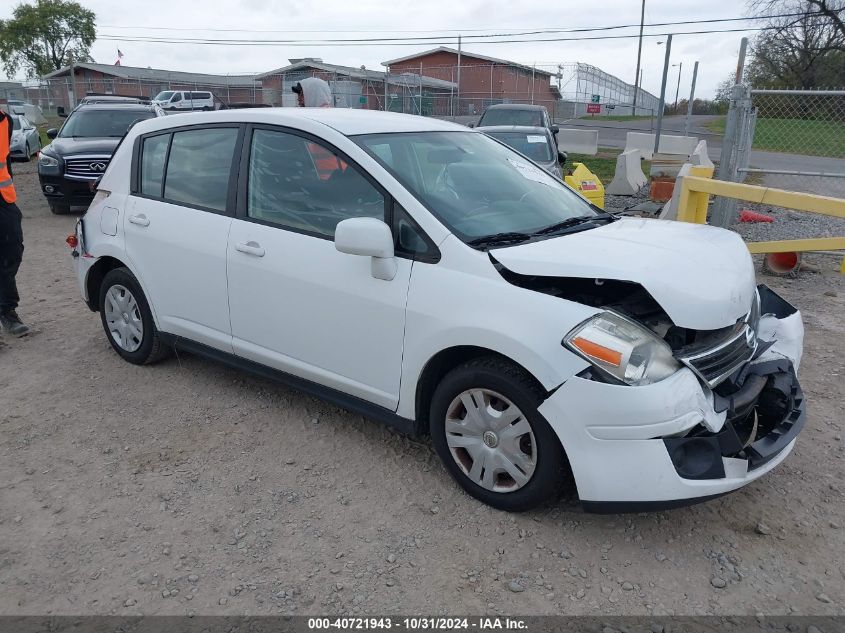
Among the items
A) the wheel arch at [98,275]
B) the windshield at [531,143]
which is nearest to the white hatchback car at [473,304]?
the wheel arch at [98,275]

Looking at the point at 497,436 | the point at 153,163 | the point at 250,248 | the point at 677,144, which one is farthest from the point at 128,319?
the point at 677,144

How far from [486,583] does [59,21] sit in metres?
74.5

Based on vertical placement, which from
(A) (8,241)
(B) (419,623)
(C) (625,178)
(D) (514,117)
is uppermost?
(D) (514,117)

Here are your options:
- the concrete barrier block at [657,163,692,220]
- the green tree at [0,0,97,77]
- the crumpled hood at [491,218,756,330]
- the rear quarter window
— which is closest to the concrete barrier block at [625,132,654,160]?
the concrete barrier block at [657,163,692,220]

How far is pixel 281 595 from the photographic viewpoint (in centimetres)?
268

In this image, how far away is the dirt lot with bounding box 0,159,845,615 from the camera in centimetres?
266

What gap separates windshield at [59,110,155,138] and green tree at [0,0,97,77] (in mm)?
56364

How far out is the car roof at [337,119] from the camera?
373 centimetres

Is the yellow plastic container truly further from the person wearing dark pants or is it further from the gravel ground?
the person wearing dark pants

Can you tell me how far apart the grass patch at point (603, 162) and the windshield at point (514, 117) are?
1.49 meters

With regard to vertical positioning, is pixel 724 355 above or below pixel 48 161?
A: below

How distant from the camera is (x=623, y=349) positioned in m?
2.69

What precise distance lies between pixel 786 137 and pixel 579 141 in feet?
30.5

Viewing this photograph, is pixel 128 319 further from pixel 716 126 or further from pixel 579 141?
pixel 716 126
